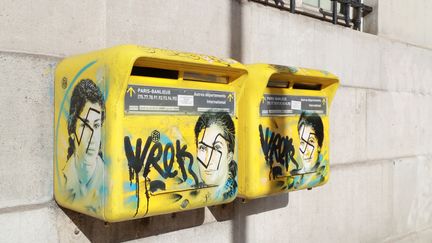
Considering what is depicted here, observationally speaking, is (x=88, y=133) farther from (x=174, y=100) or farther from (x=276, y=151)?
(x=276, y=151)

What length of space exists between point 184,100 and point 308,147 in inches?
48.1

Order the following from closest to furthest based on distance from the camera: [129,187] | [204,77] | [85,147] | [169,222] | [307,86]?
[129,187]
[85,147]
[204,77]
[169,222]
[307,86]

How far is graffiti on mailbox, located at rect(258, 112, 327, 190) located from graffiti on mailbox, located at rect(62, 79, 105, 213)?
112 centimetres

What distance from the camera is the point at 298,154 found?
3.25m

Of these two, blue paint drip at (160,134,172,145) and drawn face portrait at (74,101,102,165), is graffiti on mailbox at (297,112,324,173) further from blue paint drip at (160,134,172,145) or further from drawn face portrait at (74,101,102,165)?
drawn face portrait at (74,101,102,165)

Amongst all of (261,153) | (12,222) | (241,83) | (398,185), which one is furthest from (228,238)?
(398,185)

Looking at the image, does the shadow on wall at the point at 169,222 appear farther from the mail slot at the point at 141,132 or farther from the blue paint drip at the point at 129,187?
the blue paint drip at the point at 129,187

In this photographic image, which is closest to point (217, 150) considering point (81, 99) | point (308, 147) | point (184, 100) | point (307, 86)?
point (184, 100)

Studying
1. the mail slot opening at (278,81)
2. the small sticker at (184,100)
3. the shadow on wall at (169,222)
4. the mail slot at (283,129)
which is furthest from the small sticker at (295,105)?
the small sticker at (184,100)

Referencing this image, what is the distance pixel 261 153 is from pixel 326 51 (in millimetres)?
1861

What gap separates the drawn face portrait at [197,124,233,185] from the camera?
8.38 feet

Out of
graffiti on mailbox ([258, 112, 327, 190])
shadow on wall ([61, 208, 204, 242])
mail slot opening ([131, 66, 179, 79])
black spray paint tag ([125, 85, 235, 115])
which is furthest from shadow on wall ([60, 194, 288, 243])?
mail slot opening ([131, 66, 179, 79])

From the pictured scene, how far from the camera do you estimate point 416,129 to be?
5766 millimetres

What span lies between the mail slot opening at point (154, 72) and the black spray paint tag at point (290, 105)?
77 cm
